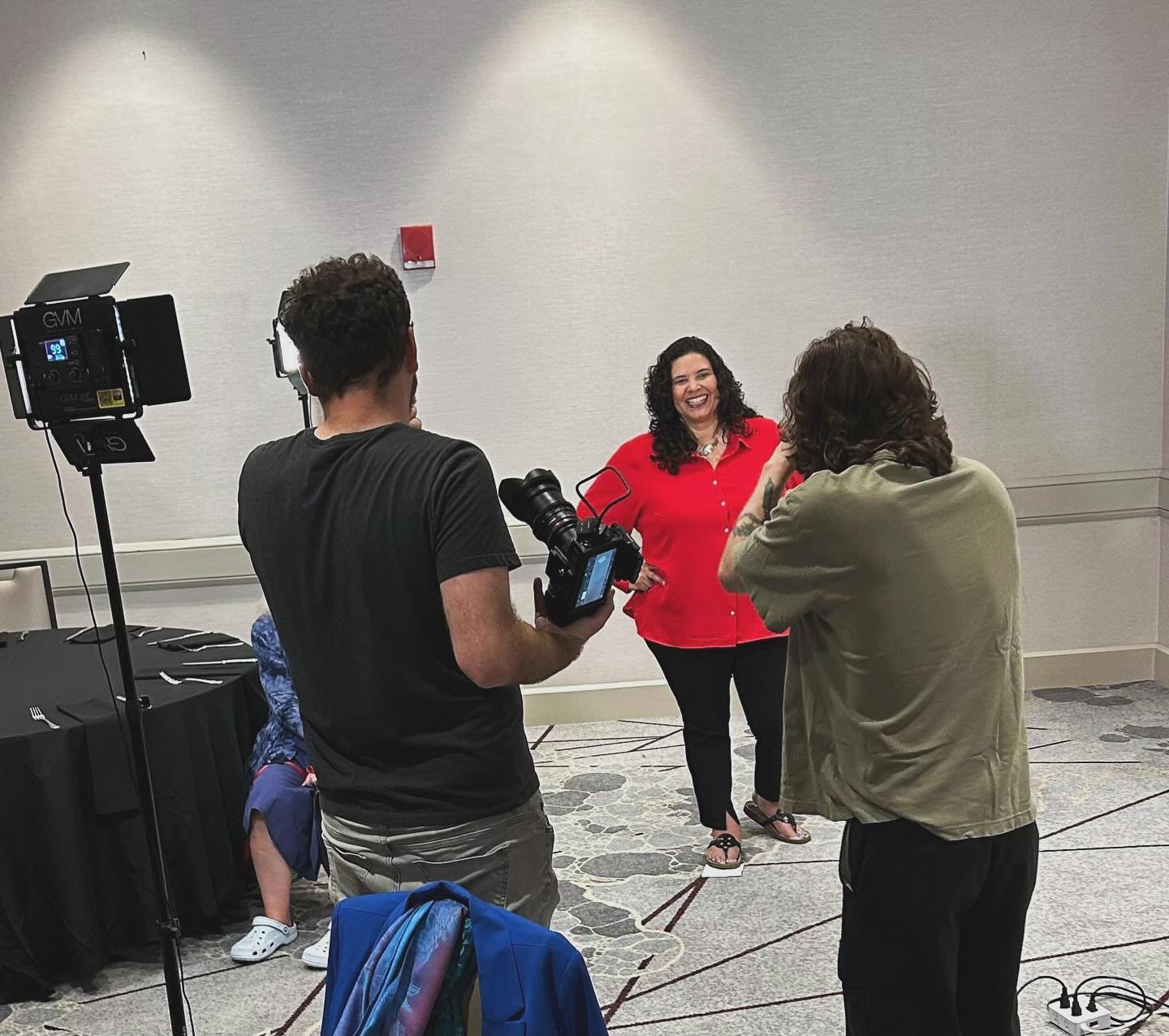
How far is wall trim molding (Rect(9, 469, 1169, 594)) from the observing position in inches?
202

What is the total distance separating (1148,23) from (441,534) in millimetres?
4456

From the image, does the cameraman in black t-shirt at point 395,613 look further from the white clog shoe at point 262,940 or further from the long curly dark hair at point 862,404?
the white clog shoe at point 262,940

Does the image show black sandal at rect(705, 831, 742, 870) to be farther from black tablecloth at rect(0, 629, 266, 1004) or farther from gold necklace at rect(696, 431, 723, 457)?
black tablecloth at rect(0, 629, 266, 1004)

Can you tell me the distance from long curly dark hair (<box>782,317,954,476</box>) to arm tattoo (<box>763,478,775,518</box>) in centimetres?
25

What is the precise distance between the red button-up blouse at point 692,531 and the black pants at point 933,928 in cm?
165

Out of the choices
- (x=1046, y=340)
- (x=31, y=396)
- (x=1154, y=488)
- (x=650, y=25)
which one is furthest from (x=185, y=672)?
(x=1154, y=488)

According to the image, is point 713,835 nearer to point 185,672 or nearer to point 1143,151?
Answer: point 185,672

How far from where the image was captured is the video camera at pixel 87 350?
258cm

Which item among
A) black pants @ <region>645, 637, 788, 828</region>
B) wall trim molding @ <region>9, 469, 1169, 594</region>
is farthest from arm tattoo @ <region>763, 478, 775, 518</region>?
wall trim molding @ <region>9, 469, 1169, 594</region>

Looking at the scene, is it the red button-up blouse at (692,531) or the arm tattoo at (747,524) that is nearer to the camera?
the arm tattoo at (747,524)

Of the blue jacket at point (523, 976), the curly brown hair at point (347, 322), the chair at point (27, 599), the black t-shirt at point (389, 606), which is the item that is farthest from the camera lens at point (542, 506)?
the chair at point (27, 599)

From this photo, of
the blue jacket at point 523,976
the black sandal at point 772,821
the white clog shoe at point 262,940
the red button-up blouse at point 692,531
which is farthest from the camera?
the black sandal at point 772,821

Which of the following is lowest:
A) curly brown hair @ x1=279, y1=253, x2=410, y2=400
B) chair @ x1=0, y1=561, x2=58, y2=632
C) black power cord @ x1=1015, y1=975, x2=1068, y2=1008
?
black power cord @ x1=1015, y1=975, x2=1068, y2=1008

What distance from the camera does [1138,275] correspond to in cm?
513
